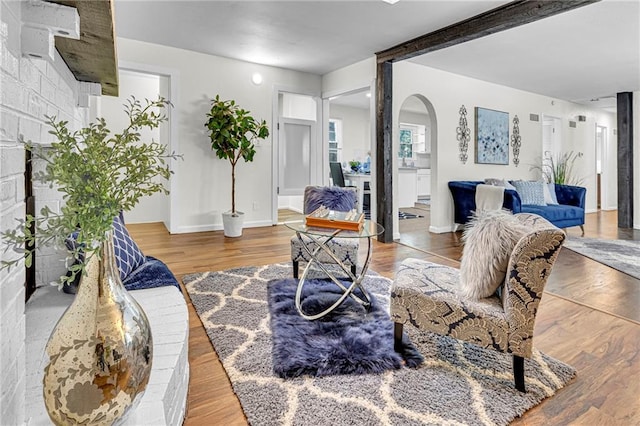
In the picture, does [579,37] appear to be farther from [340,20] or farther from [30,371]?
[30,371]

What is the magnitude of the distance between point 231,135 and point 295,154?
142 cm

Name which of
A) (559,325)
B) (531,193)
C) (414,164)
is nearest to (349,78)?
(531,193)

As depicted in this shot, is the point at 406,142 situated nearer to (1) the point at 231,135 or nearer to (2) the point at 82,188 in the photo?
(1) the point at 231,135

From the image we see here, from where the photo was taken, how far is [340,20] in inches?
147

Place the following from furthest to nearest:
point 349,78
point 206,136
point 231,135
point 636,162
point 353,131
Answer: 1. point 353,131
2. point 636,162
3. point 349,78
4. point 206,136
5. point 231,135

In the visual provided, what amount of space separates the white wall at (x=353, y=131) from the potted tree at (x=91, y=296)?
26.8 ft

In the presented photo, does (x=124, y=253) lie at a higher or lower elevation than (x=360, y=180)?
lower

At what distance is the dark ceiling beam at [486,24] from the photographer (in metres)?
2.95

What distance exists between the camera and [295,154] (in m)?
6.06

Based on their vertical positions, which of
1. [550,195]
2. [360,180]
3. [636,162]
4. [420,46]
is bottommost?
[550,195]

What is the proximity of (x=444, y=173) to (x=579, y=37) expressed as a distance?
2284mm

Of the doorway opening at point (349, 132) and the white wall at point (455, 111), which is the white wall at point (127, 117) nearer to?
the doorway opening at point (349, 132)

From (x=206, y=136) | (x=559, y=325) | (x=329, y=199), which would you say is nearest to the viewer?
(x=559, y=325)

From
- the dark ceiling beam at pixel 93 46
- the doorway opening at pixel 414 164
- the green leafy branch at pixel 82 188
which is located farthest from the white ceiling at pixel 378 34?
the green leafy branch at pixel 82 188
